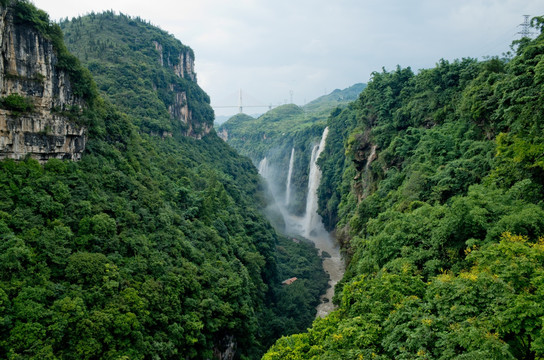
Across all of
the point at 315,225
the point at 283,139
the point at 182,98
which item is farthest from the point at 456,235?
the point at 283,139

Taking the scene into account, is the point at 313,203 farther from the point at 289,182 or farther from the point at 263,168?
the point at 263,168

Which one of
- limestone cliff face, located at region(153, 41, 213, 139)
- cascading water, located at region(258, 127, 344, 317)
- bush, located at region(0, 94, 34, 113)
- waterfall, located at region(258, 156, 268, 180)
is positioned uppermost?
limestone cliff face, located at region(153, 41, 213, 139)

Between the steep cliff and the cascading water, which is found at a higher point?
the steep cliff

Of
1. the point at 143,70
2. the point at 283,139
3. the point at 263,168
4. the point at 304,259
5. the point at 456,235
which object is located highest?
the point at 143,70

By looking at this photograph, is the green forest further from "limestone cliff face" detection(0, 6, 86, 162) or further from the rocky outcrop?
the rocky outcrop

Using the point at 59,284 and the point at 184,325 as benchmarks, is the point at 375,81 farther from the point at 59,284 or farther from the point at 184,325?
the point at 59,284

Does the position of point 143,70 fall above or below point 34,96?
above

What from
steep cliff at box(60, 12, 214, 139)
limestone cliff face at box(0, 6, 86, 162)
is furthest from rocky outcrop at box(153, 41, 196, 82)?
limestone cliff face at box(0, 6, 86, 162)
